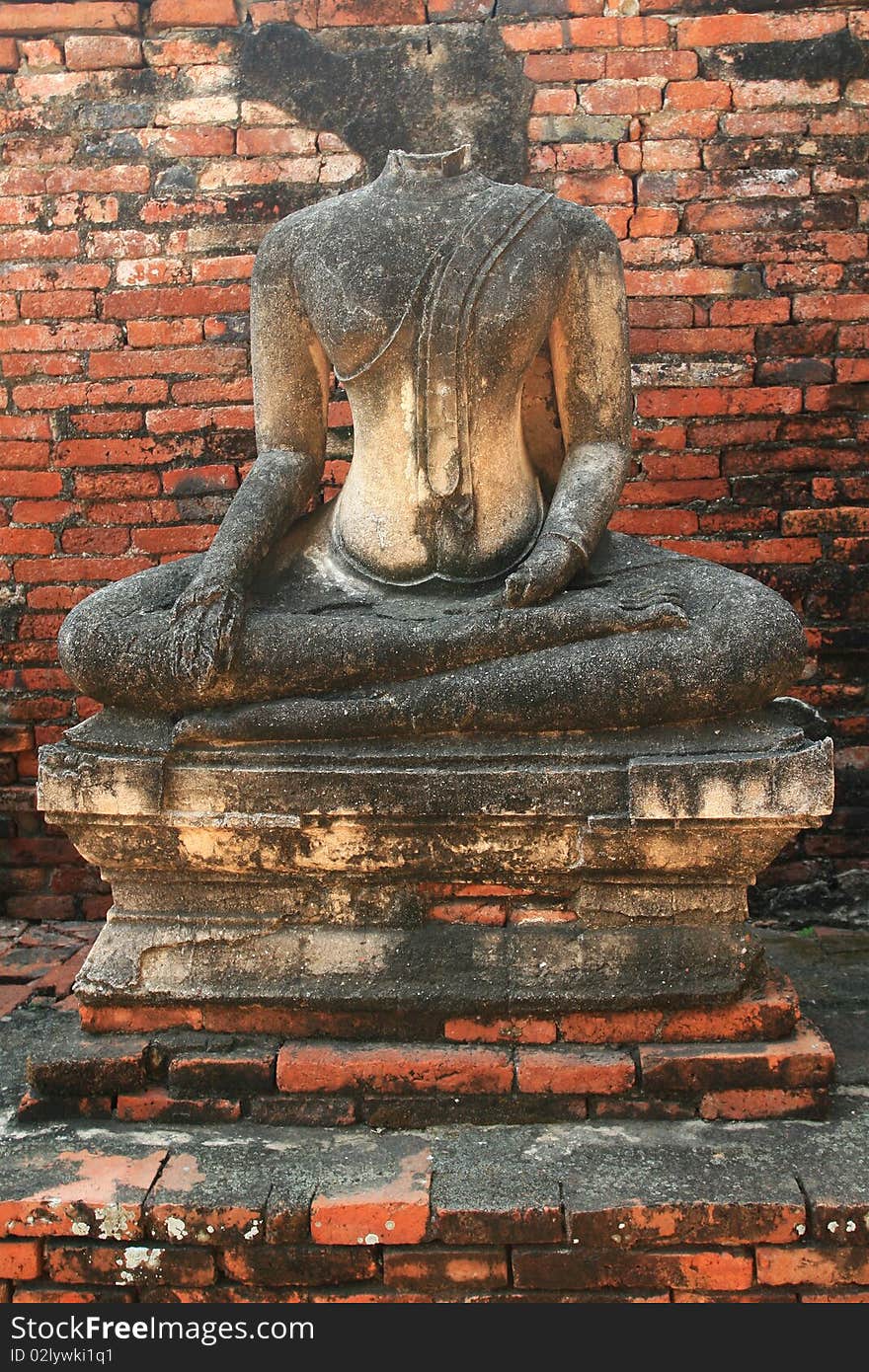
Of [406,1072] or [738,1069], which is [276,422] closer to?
[406,1072]

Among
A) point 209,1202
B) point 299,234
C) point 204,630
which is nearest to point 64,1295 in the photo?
point 209,1202

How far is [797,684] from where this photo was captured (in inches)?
168

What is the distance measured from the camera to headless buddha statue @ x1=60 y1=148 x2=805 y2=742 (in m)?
2.64

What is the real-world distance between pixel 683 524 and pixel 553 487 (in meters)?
1.09

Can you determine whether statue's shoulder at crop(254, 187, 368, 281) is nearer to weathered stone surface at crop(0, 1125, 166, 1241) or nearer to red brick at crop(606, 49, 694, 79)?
red brick at crop(606, 49, 694, 79)

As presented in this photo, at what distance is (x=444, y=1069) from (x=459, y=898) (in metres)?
0.36

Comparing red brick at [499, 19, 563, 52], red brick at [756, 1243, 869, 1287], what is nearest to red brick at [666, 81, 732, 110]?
red brick at [499, 19, 563, 52]

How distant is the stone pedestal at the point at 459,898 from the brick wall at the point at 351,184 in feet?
5.42

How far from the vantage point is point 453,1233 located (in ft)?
7.41

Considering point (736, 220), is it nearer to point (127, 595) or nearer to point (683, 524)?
point (683, 524)

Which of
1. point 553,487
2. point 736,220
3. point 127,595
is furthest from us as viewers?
point 736,220

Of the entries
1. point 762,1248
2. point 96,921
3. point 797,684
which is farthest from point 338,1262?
point 797,684

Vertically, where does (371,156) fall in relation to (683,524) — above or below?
above

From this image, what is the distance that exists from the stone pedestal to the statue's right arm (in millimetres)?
496
